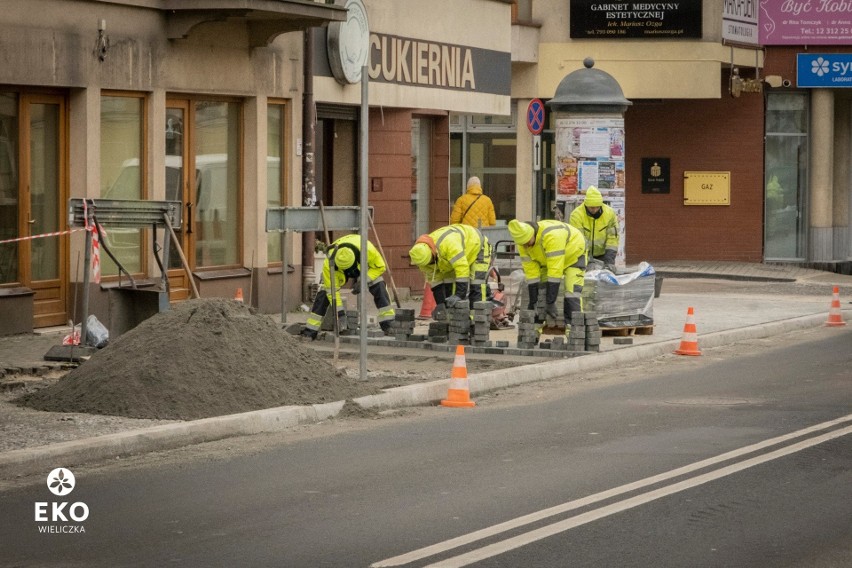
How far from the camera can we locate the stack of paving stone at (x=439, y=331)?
16.7 m

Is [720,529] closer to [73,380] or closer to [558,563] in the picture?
[558,563]

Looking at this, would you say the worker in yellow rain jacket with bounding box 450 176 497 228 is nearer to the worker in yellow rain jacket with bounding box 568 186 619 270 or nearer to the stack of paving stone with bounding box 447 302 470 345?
the worker in yellow rain jacket with bounding box 568 186 619 270

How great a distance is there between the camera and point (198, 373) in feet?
39.1

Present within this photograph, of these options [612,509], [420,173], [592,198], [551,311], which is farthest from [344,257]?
[420,173]

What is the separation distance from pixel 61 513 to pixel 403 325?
345 inches

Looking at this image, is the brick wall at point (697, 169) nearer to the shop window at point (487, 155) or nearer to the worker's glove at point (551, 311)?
the shop window at point (487, 155)

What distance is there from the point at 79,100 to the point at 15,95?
0.82m

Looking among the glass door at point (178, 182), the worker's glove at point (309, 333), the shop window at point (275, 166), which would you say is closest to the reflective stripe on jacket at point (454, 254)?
the worker's glove at point (309, 333)

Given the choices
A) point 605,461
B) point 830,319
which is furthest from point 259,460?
point 830,319

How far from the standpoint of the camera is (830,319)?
21109 millimetres

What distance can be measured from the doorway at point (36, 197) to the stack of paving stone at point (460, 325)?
14.7 ft

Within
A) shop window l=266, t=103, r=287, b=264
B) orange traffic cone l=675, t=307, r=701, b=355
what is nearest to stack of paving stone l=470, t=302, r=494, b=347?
orange traffic cone l=675, t=307, r=701, b=355

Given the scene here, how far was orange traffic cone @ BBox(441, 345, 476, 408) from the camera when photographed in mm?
12984

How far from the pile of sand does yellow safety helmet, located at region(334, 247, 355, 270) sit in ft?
11.7
